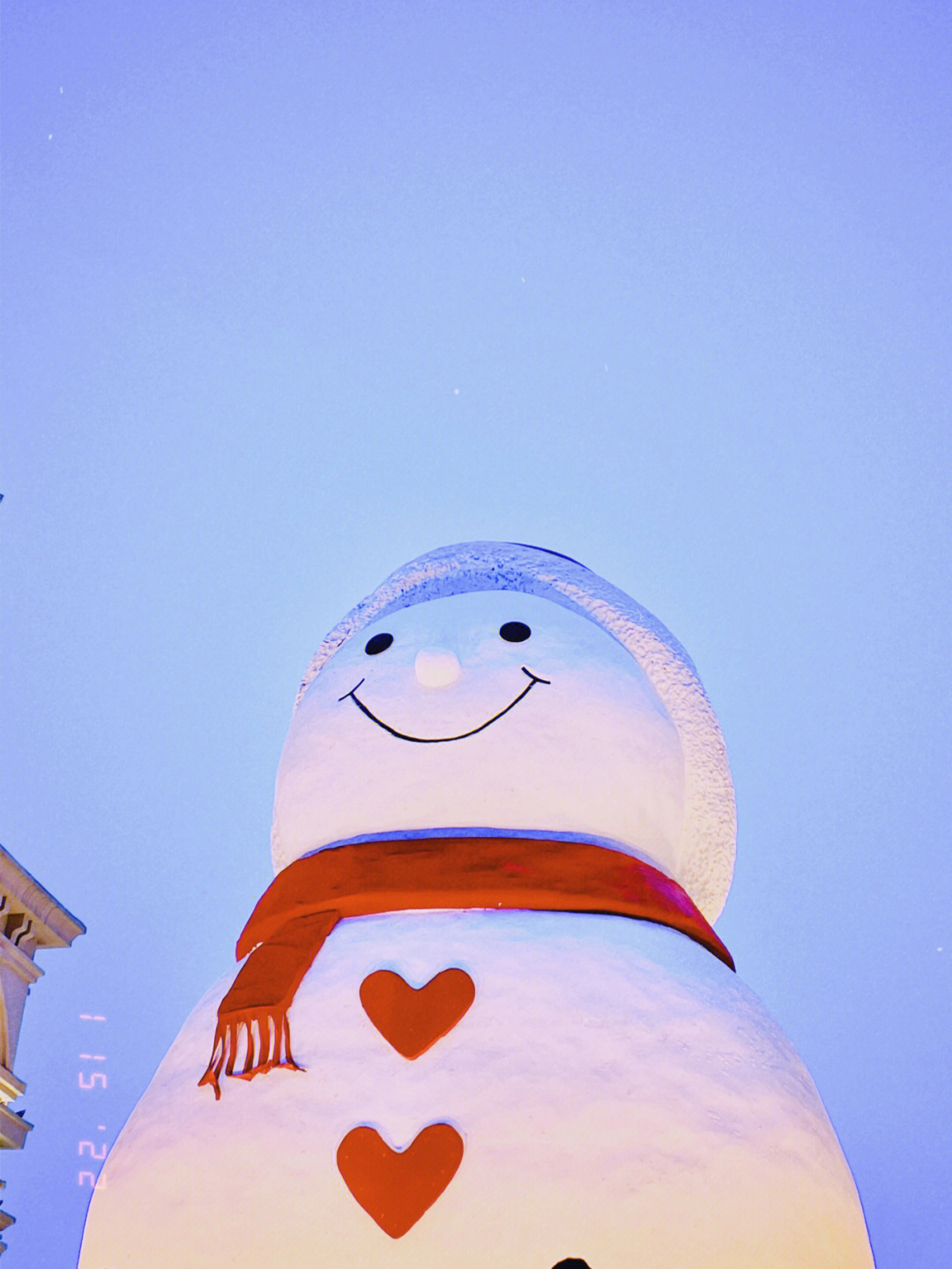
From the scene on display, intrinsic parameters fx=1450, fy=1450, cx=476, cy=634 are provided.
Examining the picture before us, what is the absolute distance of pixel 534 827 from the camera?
4.07m

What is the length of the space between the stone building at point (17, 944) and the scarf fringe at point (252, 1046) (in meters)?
4.67

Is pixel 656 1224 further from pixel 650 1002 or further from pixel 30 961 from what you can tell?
pixel 30 961

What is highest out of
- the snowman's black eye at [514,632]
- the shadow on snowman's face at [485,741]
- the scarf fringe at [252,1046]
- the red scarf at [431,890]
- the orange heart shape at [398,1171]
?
the snowman's black eye at [514,632]

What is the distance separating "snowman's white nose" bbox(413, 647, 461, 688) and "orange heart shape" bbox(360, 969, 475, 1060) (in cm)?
95

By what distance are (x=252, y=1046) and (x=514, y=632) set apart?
4.85 ft

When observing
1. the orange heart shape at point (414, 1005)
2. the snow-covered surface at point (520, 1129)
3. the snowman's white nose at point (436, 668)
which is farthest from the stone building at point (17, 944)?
the orange heart shape at point (414, 1005)

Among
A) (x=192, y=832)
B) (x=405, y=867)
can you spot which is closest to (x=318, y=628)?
(x=192, y=832)

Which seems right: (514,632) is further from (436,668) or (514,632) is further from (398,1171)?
(398,1171)

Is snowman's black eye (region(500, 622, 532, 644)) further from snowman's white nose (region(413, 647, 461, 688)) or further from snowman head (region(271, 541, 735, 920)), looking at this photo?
snowman's white nose (region(413, 647, 461, 688))

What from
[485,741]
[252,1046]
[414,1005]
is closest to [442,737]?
[485,741]

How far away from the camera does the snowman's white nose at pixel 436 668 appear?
4.24 metres

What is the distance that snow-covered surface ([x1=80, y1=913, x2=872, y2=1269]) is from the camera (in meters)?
3.21

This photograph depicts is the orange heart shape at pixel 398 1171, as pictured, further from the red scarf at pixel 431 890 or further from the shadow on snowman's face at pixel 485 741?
the shadow on snowman's face at pixel 485 741

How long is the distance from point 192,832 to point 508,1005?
12254 mm
